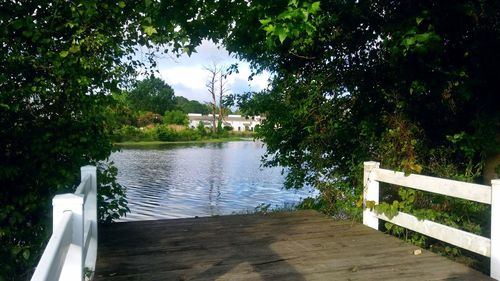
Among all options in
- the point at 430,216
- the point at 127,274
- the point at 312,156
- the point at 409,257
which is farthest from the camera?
the point at 312,156

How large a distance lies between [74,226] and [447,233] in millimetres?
3827

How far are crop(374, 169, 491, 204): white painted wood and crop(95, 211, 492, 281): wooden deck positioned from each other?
0.69 m

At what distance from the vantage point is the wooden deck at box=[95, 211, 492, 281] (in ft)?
13.7

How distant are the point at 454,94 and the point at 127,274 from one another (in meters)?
5.79

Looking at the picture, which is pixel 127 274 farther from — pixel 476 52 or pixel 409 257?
pixel 476 52

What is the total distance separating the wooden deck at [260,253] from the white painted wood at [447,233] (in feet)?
0.73

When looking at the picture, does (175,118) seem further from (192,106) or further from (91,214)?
(91,214)

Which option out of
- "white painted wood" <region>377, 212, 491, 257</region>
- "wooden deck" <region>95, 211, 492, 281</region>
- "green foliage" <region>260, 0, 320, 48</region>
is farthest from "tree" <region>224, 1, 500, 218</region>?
"wooden deck" <region>95, 211, 492, 281</region>

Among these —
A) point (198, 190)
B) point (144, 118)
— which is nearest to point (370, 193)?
point (198, 190)

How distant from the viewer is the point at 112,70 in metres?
6.21

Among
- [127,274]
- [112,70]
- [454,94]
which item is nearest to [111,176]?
[112,70]

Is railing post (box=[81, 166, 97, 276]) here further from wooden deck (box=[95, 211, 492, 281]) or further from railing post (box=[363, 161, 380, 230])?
railing post (box=[363, 161, 380, 230])

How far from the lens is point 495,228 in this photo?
13.8ft

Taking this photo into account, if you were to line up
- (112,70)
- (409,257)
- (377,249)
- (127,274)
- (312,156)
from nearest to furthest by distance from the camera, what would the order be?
(127,274) < (409,257) < (377,249) < (112,70) < (312,156)
